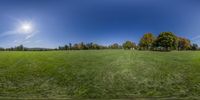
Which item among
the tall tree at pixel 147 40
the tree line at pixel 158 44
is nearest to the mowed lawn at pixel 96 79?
the tree line at pixel 158 44

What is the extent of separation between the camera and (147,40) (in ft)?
349

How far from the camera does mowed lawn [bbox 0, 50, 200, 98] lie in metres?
23.1

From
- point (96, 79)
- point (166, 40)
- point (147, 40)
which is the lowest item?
point (96, 79)

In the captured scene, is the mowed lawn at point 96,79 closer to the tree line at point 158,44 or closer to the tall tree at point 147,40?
the tree line at point 158,44

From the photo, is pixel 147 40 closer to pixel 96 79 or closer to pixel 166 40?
pixel 166 40

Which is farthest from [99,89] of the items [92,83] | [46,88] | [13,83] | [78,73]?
[13,83]

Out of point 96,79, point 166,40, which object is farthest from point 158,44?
point 96,79

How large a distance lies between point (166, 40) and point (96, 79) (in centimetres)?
6553

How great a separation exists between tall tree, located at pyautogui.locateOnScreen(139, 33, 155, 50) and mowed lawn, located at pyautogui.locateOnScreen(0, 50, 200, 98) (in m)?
67.5

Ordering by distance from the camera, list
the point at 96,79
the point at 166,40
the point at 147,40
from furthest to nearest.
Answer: the point at 147,40 < the point at 166,40 < the point at 96,79

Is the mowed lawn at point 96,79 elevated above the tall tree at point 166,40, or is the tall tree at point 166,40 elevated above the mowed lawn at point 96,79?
the tall tree at point 166,40

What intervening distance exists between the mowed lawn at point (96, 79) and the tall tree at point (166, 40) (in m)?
52.2

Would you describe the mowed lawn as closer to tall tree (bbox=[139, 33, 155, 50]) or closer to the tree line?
the tree line

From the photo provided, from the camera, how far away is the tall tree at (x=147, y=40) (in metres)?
105
